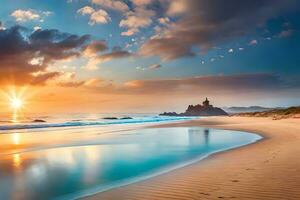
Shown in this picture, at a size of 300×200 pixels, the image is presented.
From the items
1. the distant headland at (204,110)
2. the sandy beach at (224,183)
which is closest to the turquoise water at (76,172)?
the sandy beach at (224,183)

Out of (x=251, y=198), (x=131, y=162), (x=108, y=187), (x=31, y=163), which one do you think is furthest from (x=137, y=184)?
(x=31, y=163)

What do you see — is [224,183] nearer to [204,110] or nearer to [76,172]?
[76,172]

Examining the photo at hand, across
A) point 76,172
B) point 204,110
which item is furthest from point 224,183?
point 204,110

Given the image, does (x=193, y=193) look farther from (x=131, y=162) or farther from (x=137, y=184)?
(x=131, y=162)

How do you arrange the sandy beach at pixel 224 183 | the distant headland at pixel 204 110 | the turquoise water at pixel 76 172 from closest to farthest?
the sandy beach at pixel 224 183 < the turquoise water at pixel 76 172 < the distant headland at pixel 204 110

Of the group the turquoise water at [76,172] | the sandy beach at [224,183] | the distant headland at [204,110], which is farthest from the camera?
the distant headland at [204,110]

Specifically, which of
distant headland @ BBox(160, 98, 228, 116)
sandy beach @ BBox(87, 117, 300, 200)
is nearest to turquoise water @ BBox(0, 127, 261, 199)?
sandy beach @ BBox(87, 117, 300, 200)

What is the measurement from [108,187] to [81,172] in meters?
2.58

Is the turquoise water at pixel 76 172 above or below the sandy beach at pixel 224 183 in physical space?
→ below

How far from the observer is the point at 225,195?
22.7ft

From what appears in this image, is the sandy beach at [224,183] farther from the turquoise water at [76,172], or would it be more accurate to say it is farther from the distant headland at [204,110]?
the distant headland at [204,110]

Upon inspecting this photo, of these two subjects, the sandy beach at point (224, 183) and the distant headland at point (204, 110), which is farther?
the distant headland at point (204, 110)

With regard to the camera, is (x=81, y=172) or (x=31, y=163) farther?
(x=31, y=163)

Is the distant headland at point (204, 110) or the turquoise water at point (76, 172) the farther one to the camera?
the distant headland at point (204, 110)
